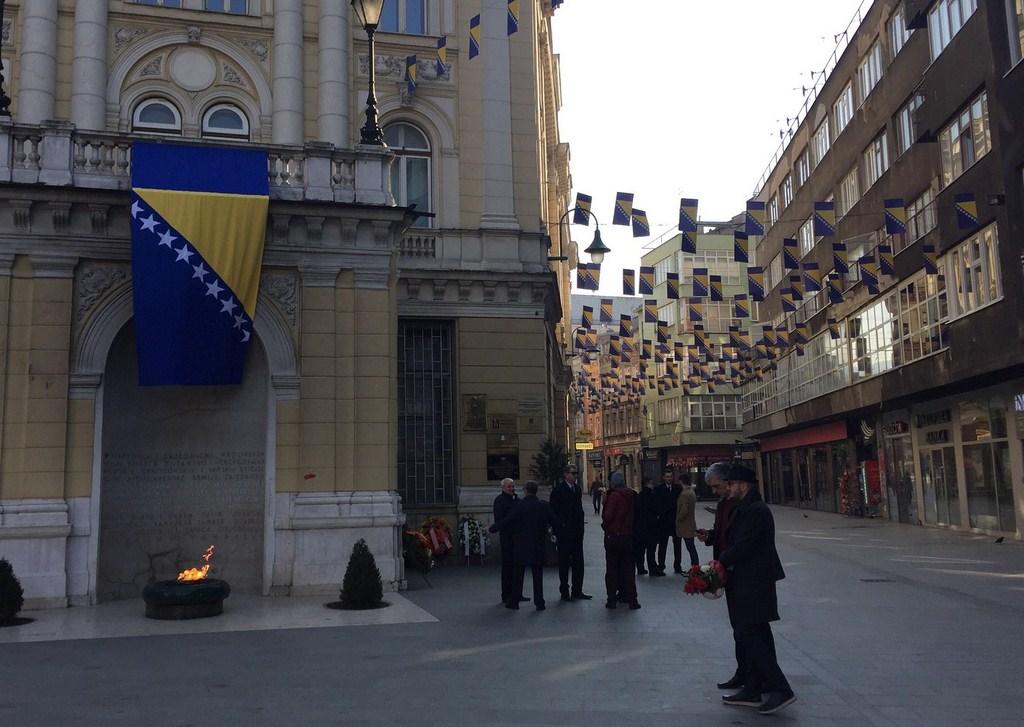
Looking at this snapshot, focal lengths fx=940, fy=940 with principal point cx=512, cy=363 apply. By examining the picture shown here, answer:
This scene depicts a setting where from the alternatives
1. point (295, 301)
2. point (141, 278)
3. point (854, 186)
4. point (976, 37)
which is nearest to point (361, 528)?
point (295, 301)

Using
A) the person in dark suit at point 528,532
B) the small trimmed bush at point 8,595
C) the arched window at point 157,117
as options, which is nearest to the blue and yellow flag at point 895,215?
the person in dark suit at point 528,532

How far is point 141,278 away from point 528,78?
39.0 ft

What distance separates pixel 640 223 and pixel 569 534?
9.60 metres

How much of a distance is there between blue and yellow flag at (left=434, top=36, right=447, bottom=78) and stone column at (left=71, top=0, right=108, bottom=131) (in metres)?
7.20

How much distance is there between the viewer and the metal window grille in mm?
20594

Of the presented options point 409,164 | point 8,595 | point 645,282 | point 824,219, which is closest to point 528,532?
point 8,595

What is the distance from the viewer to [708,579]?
302 inches

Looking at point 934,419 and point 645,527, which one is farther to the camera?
point 934,419

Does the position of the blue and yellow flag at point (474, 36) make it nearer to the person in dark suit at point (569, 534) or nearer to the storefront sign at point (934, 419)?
the person in dark suit at point (569, 534)

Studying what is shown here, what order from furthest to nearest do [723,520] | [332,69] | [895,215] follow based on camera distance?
[895,215] < [332,69] < [723,520]

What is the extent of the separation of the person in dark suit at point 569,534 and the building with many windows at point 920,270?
1253 cm

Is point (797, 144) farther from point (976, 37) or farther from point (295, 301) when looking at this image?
point (295, 301)

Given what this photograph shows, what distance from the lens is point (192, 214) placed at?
46.5ft

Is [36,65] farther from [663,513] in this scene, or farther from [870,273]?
[870,273]
